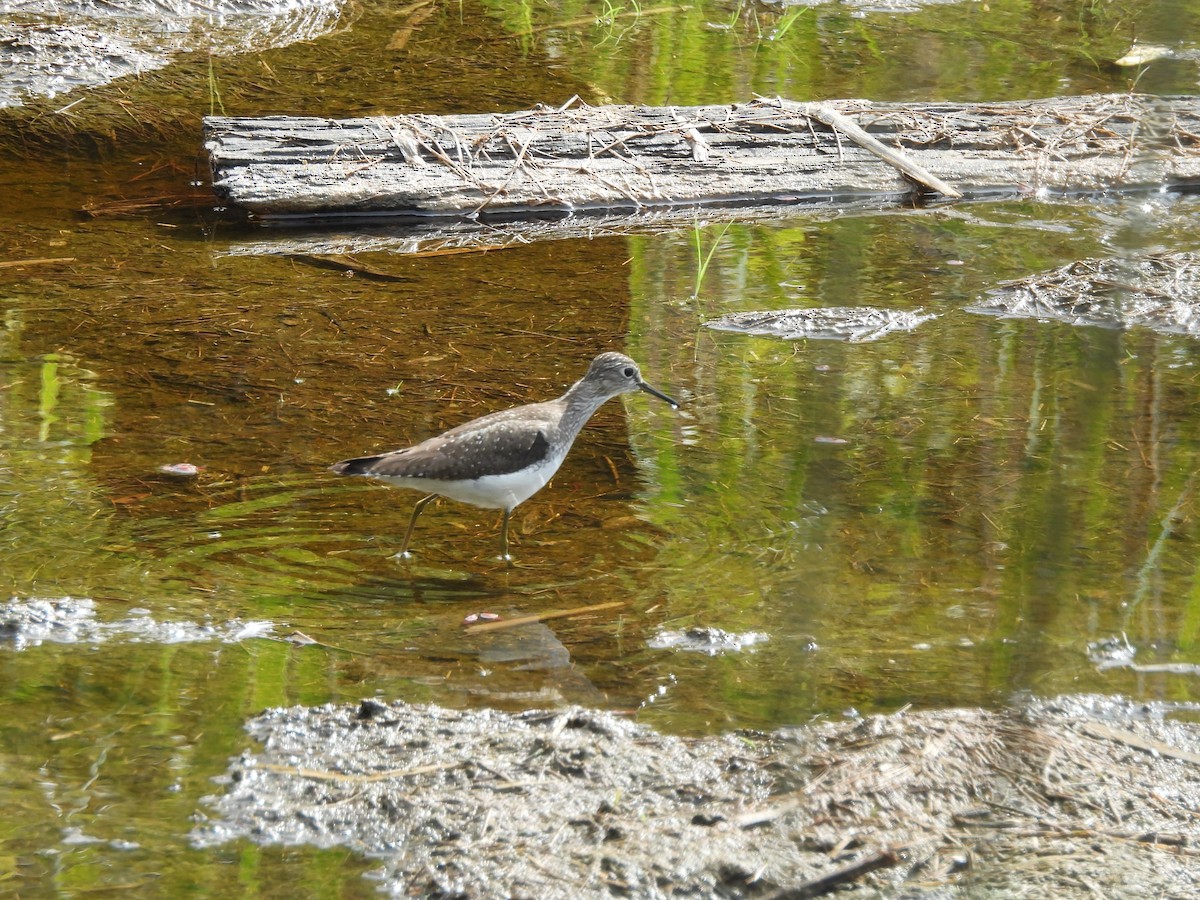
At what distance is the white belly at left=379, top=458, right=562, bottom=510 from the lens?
17.0 feet

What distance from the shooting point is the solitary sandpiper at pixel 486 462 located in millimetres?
5168

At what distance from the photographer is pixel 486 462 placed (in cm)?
521

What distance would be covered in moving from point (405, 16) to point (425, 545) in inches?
339

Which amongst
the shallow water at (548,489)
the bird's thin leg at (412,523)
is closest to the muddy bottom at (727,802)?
the shallow water at (548,489)

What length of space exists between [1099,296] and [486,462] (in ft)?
13.2

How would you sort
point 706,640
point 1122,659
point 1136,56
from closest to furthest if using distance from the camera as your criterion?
1. point 1122,659
2. point 706,640
3. point 1136,56

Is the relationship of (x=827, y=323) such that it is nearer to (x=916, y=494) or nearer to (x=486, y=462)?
(x=916, y=494)

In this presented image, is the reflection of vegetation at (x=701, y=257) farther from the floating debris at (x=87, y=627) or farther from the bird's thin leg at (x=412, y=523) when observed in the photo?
the floating debris at (x=87, y=627)

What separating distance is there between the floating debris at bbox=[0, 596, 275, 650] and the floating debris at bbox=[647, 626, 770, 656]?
131 centimetres

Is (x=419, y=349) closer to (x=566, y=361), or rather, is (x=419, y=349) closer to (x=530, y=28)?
(x=566, y=361)

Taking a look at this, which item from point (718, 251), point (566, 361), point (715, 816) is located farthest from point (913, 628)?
point (718, 251)

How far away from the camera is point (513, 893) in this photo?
3199 millimetres

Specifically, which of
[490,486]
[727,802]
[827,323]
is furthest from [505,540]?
[827,323]

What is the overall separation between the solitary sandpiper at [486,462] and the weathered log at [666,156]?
11.0 ft
